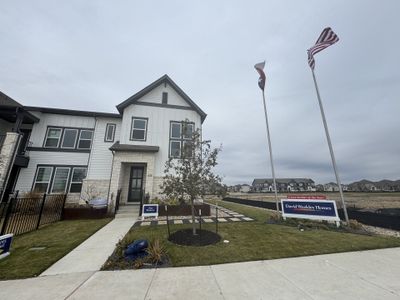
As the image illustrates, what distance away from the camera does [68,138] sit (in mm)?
14266

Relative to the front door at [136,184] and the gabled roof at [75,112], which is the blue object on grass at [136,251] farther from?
the gabled roof at [75,112]

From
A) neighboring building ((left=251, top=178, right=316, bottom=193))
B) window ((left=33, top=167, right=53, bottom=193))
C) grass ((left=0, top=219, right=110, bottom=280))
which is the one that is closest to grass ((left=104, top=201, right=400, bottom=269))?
grass ((left=0, top=219, right=110, bottom=280))

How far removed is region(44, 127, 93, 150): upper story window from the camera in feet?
45.8

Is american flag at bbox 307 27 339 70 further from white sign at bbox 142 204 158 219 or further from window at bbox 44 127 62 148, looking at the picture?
window at bbox 44 127 62 148

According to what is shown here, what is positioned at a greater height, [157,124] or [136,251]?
[157,124]

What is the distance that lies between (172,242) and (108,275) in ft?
7.73

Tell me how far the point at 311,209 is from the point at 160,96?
44.6 feet

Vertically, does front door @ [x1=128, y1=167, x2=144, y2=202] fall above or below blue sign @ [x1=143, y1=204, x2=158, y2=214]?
above

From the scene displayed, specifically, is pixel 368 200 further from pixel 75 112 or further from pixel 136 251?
pixel 75 112

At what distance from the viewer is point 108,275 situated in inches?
148

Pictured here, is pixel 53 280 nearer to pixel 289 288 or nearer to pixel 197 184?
pixel 197 184

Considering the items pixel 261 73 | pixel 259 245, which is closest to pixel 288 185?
pixel 261 73

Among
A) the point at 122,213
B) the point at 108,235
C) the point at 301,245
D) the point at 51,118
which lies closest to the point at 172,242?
the point at 108,235

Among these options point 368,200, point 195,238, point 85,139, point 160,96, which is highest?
point 160,96
